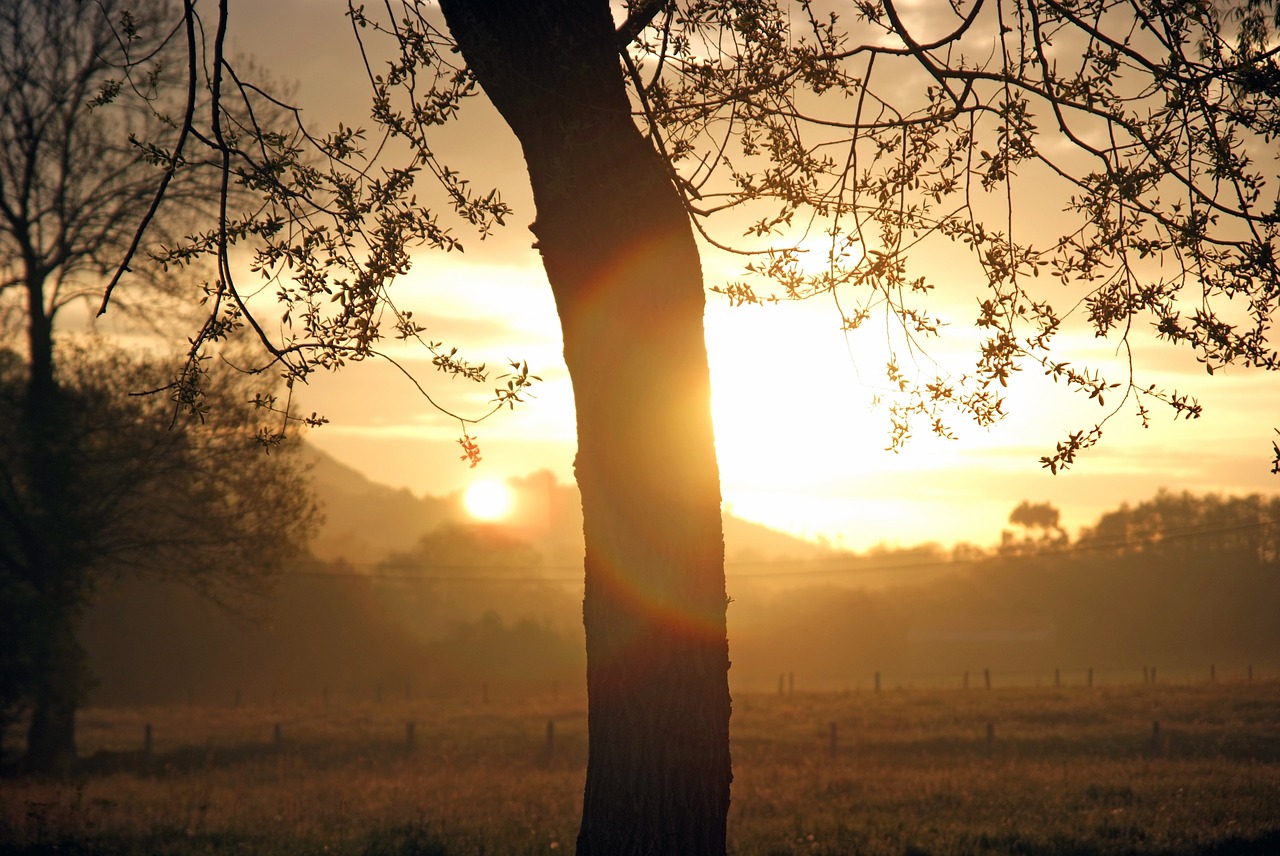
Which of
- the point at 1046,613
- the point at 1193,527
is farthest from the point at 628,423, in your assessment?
the point at 1193,527

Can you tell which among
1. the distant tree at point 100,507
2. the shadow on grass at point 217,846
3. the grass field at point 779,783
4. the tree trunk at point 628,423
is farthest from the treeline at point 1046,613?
the tree trunk at point 628,423

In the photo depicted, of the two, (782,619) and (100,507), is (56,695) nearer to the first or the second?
(100,507)

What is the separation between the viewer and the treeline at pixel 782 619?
62031 millimetres

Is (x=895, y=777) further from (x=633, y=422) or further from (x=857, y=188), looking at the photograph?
(x=633, y=422)

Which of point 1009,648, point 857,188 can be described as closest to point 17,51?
point 857,188

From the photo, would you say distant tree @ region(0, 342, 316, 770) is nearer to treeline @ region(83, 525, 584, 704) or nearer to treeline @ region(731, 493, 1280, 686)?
treeline @ region(83, 525, 584, 704)

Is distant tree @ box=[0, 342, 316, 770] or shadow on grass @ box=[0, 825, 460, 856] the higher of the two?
distant tree @ box=[0, 342, 316, 770]

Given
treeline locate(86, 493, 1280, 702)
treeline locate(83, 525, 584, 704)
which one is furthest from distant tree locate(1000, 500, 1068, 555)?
treeline locate(83, 525, 584, 704)

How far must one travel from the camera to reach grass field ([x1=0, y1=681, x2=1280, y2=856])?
1369 centimetres

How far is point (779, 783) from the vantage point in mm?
21109

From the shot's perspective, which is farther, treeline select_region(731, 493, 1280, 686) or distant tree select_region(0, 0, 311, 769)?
treeline select_region(731, 493, 1280, 686)

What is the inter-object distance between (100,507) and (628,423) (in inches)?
985

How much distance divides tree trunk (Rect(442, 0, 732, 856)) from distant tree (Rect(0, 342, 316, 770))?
21471 mm

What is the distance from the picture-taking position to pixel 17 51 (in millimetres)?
23250
